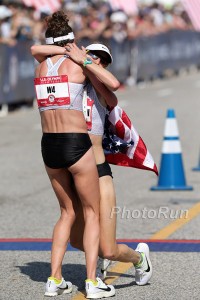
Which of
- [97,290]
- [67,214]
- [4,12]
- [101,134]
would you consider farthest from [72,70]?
[4,12]

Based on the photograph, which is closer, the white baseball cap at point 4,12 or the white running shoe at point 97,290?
the white running shoe at point 97,290

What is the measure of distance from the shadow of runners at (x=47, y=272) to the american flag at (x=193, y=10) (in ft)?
96.6

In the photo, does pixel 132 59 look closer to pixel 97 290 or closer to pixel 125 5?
pixel 125 5

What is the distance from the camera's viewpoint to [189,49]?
1500 inches

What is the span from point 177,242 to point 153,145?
776 centimetres

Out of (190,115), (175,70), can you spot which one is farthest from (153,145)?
(175,70)

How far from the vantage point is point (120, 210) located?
10.9m

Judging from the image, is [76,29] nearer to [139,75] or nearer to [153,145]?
[139,75]

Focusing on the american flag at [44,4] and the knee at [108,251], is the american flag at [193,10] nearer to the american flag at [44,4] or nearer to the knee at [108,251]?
the american flag at [44,4]

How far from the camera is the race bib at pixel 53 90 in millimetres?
6707

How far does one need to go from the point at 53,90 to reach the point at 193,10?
104 ft

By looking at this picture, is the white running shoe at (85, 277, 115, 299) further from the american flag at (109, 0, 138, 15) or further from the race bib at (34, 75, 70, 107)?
the american flag at (109, 0, 138, 15)

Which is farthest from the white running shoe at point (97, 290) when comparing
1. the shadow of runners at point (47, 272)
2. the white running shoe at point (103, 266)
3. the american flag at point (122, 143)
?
the american flag at point (122, 143)

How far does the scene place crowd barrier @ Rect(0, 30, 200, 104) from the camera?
22.3m
